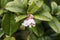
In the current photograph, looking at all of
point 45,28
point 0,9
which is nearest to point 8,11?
point 0,9

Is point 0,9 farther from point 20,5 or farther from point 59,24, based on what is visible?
point 59,24

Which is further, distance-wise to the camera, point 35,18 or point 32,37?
point 32,37

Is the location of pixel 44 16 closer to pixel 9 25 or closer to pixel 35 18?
pixel 35 18

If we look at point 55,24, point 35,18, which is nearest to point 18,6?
point 35,18

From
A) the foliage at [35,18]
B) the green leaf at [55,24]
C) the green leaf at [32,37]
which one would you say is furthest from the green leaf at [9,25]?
the green leaf at [55,24]

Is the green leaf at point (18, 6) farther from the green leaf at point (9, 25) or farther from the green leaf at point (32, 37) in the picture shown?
the green leaf at point (32, 37)

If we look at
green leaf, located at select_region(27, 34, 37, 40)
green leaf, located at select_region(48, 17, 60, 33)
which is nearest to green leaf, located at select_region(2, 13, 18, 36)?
green leaf, located at select_region(27, 34, 37, 40)
